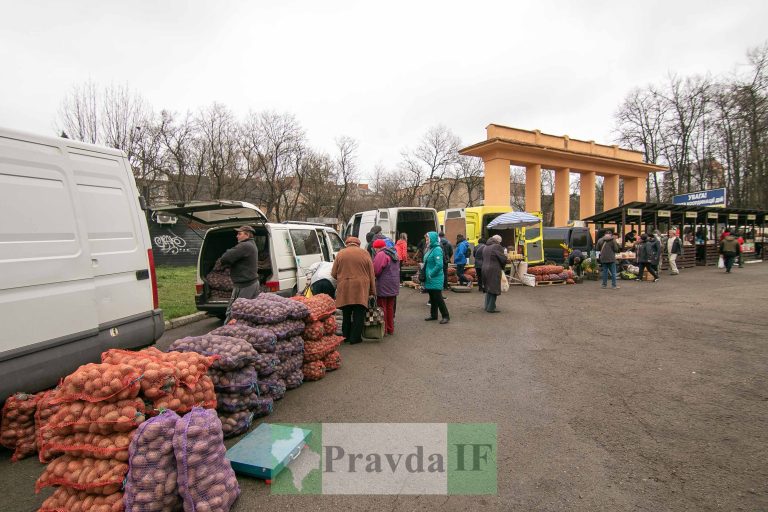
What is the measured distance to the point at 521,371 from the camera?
5367mm

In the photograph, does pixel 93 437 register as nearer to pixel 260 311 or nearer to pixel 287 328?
pixel 260 311

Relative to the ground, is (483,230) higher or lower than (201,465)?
higher

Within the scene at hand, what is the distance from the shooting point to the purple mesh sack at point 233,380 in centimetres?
351

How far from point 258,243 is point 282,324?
359 cm

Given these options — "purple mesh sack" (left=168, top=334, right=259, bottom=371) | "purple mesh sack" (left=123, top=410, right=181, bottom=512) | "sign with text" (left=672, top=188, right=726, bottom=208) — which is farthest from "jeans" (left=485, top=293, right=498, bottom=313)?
"sign with text" (left=672, top=188, right=726, bottom=208)

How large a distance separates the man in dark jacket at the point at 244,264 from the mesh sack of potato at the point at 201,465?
388 cm

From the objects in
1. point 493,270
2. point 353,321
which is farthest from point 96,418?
point 493,270

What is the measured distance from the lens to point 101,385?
257 cm

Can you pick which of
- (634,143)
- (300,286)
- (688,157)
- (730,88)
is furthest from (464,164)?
(300,286)

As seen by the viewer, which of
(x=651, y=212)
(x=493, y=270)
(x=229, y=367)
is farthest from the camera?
(x=651, y=212)

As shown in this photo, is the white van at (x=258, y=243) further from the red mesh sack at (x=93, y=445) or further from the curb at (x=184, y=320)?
the red mesh sack at (x=93, y=445)

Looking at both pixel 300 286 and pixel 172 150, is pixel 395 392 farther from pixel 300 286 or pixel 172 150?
pixel 172 150

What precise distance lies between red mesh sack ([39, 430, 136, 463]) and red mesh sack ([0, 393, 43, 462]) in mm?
1057

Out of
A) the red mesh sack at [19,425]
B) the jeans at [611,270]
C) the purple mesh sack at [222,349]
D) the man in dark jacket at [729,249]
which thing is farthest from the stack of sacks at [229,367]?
the man in dark jacket at [729,249]
